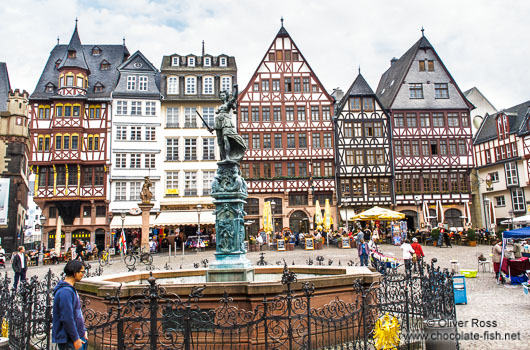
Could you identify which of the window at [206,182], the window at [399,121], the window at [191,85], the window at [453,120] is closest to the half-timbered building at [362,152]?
the window at [399,121]

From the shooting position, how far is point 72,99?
35750 mm

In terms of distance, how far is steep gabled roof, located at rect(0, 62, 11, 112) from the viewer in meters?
38.4

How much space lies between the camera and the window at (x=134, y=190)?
119ft

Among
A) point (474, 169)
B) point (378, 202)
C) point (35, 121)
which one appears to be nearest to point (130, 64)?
point (35, 121)

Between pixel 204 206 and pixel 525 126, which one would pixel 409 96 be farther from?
pixel 204 206

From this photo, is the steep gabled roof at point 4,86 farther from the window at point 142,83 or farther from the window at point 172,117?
the window at point 172,117

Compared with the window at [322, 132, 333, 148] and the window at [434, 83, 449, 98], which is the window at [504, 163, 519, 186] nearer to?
the window at [434, 83, 449, 98]

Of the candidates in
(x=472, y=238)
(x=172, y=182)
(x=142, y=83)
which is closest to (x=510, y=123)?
(x=472, y=238)

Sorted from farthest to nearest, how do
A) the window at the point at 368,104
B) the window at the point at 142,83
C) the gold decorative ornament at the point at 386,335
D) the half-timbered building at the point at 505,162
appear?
the window at the point at 368,104
the window at the point at 142,83
the half-timbered building at the point at 505,162
the gold decorative ornament at the point at 386,335

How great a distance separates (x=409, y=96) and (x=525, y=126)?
9787 mm

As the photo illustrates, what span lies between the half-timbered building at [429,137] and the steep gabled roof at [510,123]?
3259 mm

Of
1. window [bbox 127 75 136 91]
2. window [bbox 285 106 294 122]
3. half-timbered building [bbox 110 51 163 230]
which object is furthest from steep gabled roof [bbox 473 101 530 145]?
window [bbox 127 75 136 91]

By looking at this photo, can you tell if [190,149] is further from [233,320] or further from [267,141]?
[233,320]

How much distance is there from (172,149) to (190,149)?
5.07 ft
